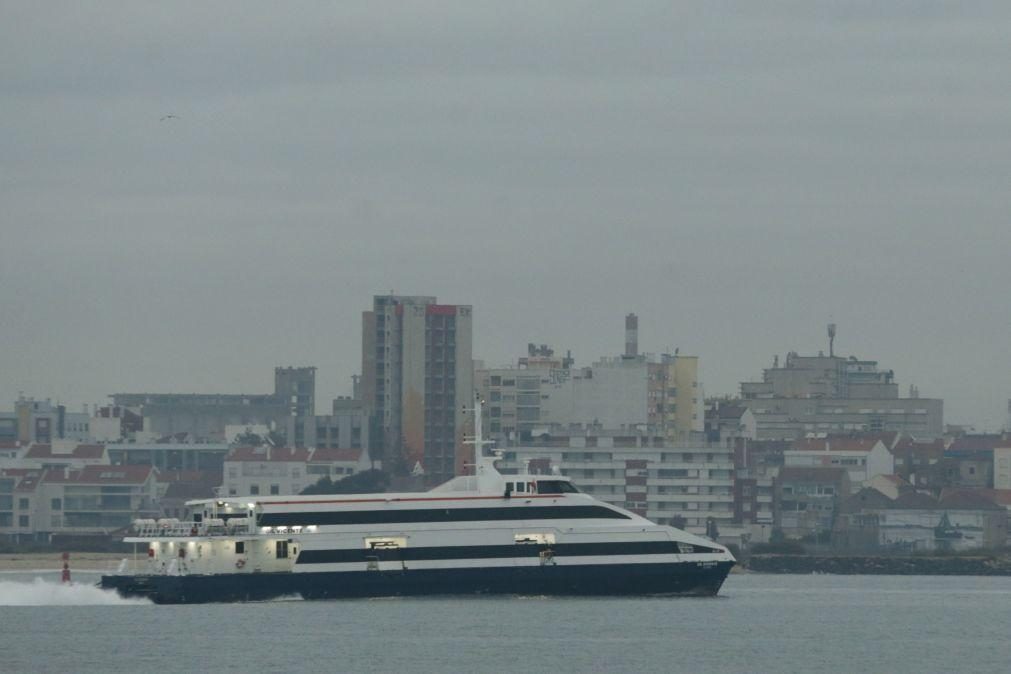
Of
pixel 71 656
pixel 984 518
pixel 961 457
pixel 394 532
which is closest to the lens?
pixel 71 656

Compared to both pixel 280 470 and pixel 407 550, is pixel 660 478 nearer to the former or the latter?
pixel 280 470

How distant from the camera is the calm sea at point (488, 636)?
62656 millimetres

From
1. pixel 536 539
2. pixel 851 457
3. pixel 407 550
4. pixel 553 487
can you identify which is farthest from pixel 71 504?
pixel 536 539

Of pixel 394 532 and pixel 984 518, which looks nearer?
pixel 394 532

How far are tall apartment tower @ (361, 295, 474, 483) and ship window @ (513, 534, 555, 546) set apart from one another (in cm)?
11229

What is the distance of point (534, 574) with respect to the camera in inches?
3068

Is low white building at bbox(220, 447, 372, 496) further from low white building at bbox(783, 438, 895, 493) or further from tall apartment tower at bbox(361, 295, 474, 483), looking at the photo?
low white building at bbox(783, 438, 895, 493)

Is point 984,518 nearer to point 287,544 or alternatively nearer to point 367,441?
point 367,441

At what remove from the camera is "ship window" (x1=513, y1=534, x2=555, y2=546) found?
77938mm

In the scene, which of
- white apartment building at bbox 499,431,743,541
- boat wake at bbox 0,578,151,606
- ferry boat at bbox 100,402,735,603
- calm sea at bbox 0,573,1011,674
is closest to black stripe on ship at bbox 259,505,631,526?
ferry boat at bbox 100,402,735,603

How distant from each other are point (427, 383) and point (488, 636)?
123915mm

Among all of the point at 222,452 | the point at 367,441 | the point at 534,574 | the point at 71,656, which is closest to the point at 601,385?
the point at 367,441

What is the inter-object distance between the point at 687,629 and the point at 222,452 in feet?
425

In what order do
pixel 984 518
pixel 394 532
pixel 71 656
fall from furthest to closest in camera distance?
pixel 984 518 → pixel 394 532 → pixel 71 656
